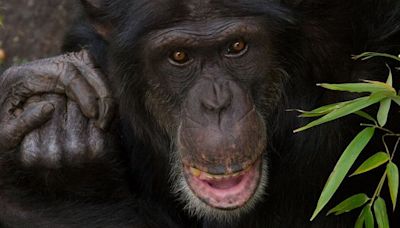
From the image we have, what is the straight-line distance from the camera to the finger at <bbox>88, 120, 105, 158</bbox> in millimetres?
5395

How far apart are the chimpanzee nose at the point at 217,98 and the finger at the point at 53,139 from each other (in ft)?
3.67

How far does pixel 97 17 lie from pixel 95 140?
0.67 meters

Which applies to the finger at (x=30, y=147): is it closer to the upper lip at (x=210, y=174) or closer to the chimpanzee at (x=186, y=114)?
the chimpanzee at (x=186, y=114)

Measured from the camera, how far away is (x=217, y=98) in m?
4.50

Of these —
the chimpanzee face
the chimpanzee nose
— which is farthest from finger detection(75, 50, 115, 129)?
the chimpanzee nose

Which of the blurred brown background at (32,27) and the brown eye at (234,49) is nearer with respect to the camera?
the brown eye at (234,49)

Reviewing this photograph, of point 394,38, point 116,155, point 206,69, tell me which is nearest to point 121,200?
point 116,155

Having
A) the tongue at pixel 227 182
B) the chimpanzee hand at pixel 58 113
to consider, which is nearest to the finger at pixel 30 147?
the chimpanzee hand at pixel 58 113

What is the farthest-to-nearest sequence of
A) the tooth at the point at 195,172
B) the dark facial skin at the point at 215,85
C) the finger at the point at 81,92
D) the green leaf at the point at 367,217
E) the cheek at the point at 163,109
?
1. the finger at the point at 81,92
2. the cheek at the point at 163,109
3. the tooth at the point at 195,172
4. the dark facial skin at the point at 215,85
5. the green leaf at the point at 367,217

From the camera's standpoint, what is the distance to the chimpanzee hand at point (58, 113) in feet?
17.6

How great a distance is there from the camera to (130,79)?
500 centimetres

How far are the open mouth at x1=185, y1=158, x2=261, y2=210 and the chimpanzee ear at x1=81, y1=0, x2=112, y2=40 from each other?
32.2 inches

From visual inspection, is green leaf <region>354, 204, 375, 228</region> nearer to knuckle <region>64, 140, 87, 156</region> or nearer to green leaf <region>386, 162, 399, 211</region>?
green leaf <region>386, 162, 399, 211</region>

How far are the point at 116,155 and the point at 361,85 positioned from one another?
1.76 m
